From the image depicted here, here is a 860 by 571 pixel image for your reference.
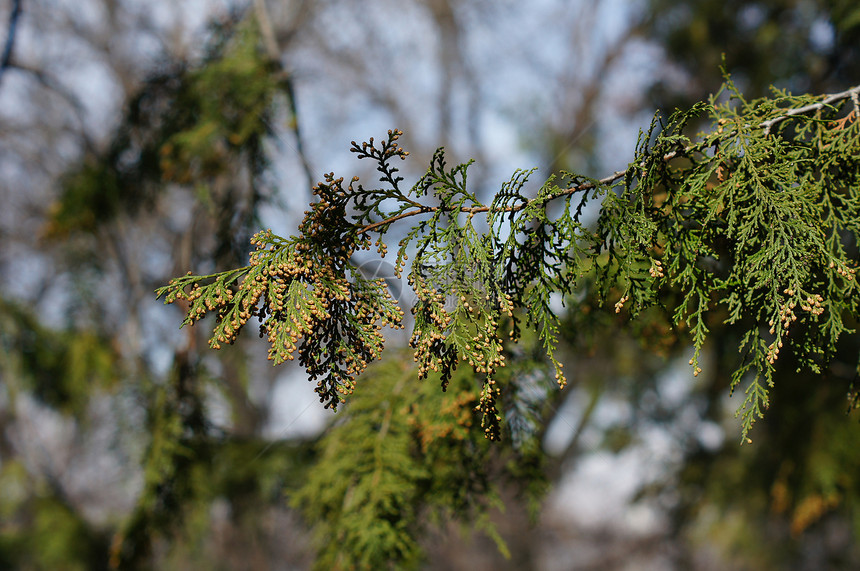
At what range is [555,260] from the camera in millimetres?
1757

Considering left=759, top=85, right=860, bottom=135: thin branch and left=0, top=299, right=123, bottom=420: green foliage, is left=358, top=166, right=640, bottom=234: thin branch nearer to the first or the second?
left=759, top=85, right=860, bottom=135: thin branch

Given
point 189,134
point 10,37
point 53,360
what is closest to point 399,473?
point 189,134

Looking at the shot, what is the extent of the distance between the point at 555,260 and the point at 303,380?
20.9 feet

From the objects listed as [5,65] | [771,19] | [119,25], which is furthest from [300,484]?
[119,25]

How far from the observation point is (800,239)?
1461mm

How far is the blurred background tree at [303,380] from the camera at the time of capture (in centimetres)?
297

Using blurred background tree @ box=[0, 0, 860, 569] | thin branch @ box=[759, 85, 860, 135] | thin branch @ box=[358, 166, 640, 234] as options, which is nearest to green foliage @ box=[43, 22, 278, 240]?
blurred background tree @ box=[0, 0, 860, 569]

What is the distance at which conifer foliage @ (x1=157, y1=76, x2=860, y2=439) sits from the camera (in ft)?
4.90

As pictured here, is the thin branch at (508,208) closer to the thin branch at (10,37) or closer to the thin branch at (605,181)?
the thin branch at (605,181)

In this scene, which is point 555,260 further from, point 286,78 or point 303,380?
point 303,380

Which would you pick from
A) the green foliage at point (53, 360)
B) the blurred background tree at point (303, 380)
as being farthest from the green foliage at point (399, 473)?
the green foliage at point (53, 360)

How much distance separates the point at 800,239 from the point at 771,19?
4.91 m

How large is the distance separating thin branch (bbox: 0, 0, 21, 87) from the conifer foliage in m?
4.19

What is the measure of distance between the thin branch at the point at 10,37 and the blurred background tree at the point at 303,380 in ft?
0.07
